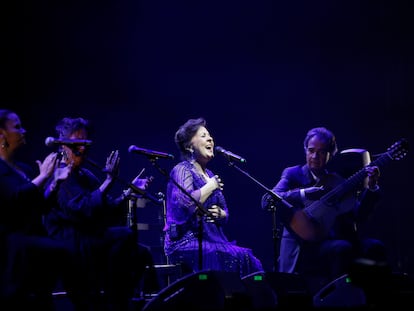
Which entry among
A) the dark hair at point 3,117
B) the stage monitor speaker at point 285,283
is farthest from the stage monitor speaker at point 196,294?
the dark hair at point 3,117

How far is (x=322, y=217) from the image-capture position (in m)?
5.09

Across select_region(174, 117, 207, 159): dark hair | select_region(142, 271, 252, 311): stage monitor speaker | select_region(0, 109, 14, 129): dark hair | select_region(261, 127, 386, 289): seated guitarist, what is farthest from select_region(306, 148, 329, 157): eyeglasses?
select_region(0, 109, 14, 129): dark hair

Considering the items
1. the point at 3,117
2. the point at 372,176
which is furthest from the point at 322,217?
the point at 3,117

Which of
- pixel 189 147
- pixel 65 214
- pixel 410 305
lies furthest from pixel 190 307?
pixel 189 147

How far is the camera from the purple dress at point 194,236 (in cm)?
490

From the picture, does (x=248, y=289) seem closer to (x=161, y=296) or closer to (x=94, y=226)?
(x=161, y=296)

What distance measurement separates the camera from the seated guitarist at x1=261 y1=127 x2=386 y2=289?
4.89 metres

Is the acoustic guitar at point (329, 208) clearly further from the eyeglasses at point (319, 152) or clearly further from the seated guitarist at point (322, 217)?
the eyeglasses at point (319, 152)

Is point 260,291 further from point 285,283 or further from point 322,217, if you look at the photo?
point 322,217

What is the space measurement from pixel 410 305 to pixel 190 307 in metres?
1.52

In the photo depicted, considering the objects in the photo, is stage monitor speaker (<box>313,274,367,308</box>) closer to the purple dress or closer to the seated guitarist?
the seated guitarist

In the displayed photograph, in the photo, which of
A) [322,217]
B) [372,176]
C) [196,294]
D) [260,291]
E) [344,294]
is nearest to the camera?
[196,294]

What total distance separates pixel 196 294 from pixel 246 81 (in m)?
3.61

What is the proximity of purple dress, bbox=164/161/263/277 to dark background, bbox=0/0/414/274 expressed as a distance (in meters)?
1.48
